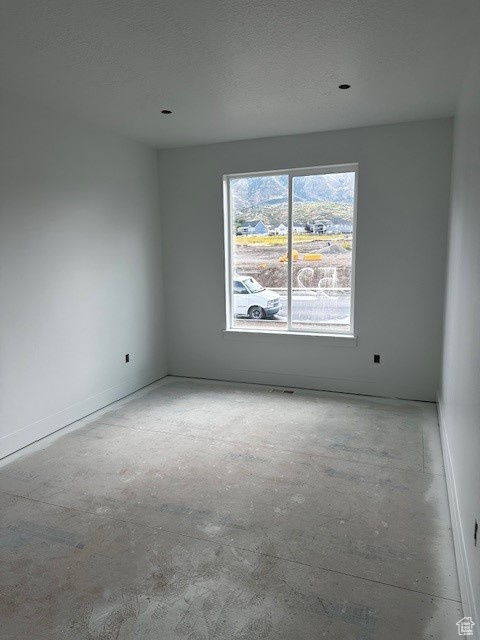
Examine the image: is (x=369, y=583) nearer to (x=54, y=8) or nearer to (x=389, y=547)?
(x=389, y=547)

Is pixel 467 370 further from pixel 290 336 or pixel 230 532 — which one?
pixel 290 336

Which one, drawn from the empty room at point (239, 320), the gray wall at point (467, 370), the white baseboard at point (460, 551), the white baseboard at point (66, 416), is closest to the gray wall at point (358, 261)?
the empty room at point (239, 320)

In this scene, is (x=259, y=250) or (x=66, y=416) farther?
(x=259, y=250)

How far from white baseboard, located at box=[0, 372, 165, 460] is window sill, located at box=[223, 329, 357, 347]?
1101 millimetres

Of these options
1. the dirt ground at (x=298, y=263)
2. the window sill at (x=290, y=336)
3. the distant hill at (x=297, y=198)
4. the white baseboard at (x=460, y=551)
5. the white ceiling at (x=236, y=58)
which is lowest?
the white baseboard at (x=460, y=551)

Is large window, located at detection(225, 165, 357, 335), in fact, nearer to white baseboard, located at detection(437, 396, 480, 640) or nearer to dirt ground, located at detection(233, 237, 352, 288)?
dirt ground, located at detection(233, 237, 352, 288)

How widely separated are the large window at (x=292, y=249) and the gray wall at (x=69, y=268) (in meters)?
0.98

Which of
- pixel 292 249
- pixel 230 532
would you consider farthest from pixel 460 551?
pixel 292 249

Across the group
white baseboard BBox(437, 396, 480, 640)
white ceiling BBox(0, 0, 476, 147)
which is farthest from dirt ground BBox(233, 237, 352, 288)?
white baseboard BBox(437, 396, 480, 640)

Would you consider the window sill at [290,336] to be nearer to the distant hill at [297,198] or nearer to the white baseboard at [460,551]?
the distant hill at [297,198]

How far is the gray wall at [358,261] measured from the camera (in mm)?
4031

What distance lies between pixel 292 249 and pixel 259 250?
38 centimetres

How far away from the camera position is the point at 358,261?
4.32 metres

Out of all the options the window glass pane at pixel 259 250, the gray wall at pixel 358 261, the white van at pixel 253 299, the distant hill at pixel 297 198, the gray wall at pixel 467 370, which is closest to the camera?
the gray wall at pixel 467 370
